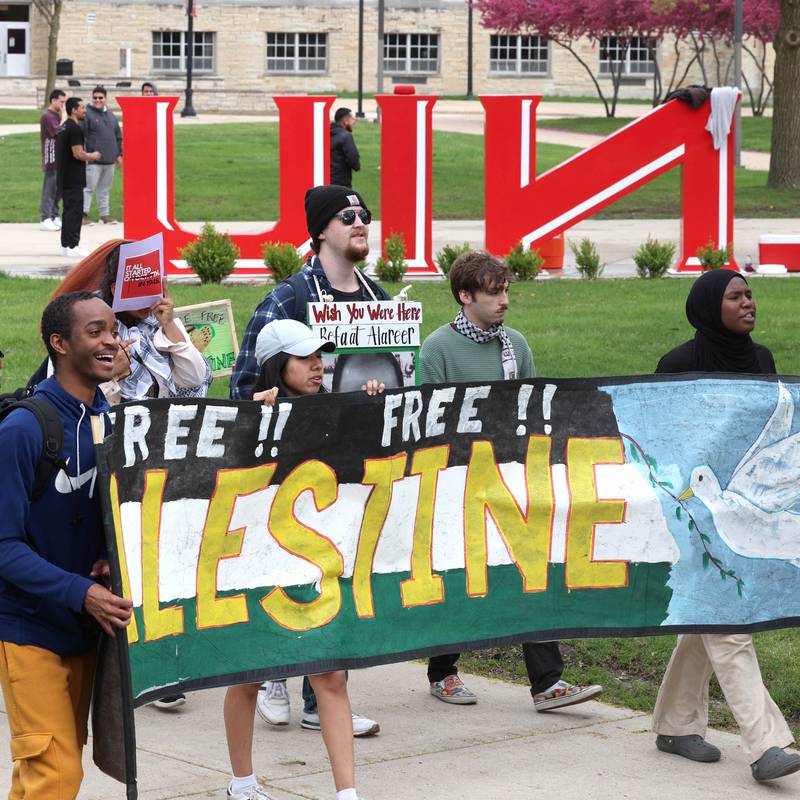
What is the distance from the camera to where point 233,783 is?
205 inches

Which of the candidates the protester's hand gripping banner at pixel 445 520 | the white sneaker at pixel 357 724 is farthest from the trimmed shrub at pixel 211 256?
the protester's hand gripping banner at pixel 445 520

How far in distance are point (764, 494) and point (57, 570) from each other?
2819 millimetres

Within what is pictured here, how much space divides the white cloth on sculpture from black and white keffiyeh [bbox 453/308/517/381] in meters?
13.0

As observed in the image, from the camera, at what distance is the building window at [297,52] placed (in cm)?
6209

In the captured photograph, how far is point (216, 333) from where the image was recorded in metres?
7.70

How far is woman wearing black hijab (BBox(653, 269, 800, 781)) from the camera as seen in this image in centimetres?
554

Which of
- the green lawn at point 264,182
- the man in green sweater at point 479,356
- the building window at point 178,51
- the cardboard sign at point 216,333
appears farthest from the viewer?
the building window at point 178,51

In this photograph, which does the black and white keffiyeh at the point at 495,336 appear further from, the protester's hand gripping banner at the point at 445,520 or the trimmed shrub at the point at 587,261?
the trimmed shrub at the point at 587,261

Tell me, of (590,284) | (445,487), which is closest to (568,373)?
(590,284)

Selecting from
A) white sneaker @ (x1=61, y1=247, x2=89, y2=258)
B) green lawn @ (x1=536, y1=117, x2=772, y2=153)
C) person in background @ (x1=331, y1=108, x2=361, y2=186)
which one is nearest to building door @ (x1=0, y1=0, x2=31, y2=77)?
green lawn @ (x1=536, y1=117, x2=772, y2=153)

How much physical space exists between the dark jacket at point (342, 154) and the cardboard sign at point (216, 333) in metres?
16.0

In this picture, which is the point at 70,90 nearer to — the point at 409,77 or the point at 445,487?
the point at 409,77

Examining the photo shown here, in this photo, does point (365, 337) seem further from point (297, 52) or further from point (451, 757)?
point (297, 52)

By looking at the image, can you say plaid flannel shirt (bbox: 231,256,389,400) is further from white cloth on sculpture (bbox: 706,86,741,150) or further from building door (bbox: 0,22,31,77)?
building door (bbox: 0,22,31,77)
